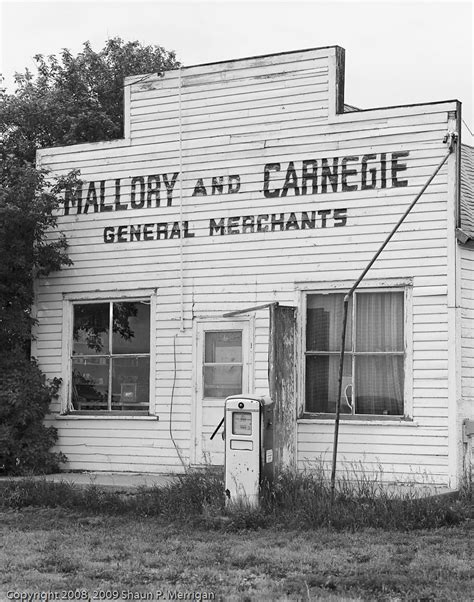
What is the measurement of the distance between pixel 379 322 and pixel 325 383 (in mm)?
1085

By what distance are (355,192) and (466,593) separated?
21.8 ft

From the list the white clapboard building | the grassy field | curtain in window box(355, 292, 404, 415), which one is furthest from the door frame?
the grassy field

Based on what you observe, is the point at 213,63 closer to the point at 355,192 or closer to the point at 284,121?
the point at 284,121

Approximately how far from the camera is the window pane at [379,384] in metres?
12.6

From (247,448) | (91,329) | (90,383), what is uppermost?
(91,329)

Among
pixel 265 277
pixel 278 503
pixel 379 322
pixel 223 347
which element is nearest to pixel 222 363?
pixel 223 347


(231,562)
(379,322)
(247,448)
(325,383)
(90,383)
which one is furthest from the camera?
(90,383)

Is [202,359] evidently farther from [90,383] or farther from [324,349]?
[90,383]

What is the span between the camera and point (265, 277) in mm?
13430

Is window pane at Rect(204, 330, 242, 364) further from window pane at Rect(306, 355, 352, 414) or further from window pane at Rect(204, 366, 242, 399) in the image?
window pane at Rect(306, 355, 352, 414)

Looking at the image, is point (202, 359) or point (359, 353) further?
point (202, 359)

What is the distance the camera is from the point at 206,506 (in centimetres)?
1066

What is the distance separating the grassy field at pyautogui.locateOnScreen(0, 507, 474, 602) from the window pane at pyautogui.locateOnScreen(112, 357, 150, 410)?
355 cm

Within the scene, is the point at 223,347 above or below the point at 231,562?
above
